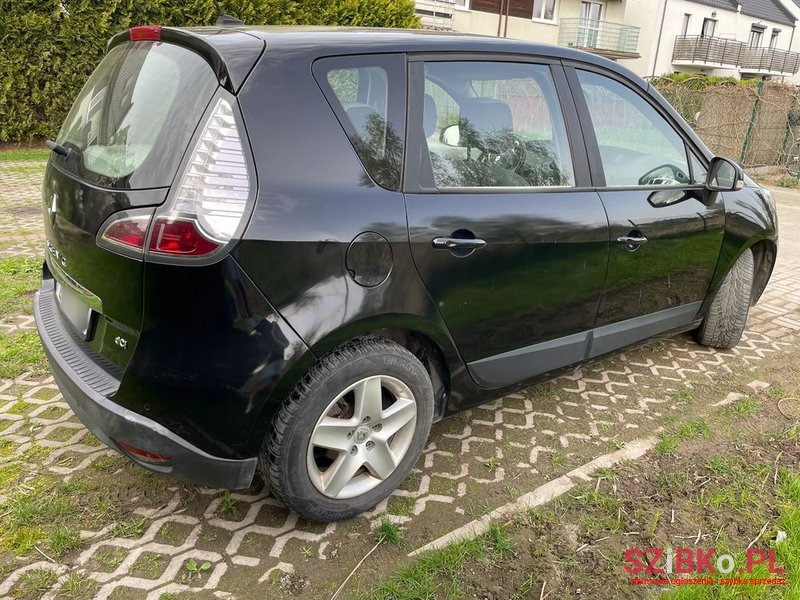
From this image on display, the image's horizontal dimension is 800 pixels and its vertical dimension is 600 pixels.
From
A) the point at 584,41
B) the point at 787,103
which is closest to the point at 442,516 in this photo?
the point at 787,103

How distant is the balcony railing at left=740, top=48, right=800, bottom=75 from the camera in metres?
38.9

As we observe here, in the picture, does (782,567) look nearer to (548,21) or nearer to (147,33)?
(147,33)

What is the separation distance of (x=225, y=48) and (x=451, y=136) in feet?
3.11

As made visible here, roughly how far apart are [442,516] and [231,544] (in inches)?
33.2

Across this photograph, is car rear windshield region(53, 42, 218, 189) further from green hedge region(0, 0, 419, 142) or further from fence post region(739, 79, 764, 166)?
fence post region(739, 79, 764, 166)

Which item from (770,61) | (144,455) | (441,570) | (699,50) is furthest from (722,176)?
(770,61)

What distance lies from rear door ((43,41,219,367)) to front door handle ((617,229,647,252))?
2.02 metres

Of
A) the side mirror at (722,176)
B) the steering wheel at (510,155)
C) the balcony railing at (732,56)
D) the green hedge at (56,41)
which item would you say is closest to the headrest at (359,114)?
the steering wheel at (510,155)

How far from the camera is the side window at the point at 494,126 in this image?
238 centimetres

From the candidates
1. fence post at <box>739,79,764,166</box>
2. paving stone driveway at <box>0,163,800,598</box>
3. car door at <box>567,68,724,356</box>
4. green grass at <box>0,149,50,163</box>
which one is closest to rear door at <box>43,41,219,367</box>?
paving stone driveway at <box>0,163,800,598</box>

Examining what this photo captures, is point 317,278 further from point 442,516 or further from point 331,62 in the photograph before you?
point 442,516

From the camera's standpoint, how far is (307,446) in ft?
6.95

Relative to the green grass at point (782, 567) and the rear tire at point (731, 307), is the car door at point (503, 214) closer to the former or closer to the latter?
the green grass at point (782, 567)

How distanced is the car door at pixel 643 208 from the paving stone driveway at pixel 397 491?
1.41 ft
